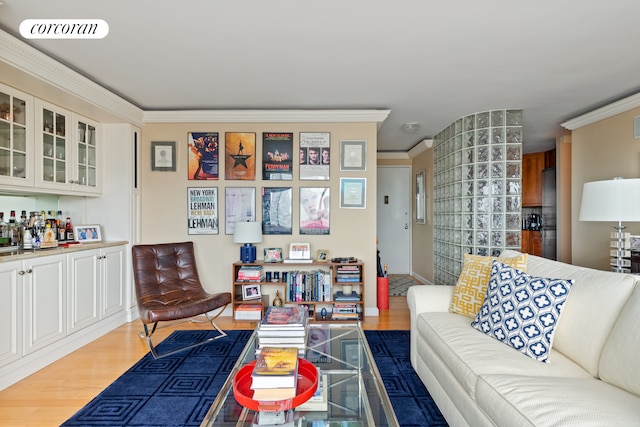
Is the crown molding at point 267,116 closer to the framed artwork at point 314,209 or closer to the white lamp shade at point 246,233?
the framed artwork at point 314,209

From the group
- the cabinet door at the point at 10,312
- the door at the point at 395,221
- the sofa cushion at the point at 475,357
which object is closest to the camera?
the sofa cushion at the point at 475,357

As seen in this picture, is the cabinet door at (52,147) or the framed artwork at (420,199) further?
the framed artwork at (420,199)

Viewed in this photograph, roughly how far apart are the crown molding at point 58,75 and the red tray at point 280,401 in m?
2.40

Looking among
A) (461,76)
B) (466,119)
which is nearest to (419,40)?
(461,76)

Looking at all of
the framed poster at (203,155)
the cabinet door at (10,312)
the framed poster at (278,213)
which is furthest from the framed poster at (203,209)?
the cabinet door at (10,312)

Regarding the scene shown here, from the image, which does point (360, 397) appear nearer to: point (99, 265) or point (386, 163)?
point (99, 265)

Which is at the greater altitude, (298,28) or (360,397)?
(298,28)

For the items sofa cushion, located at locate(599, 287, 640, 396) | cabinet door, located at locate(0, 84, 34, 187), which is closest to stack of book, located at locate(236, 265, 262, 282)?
cabinet door, located at locate(0, 84, 34, 187)

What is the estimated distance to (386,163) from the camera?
6039 mm

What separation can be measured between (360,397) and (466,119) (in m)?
3.40

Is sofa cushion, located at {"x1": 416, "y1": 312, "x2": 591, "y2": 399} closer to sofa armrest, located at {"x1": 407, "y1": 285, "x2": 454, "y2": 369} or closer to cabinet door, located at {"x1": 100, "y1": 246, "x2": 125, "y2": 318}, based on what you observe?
sofa armrest, located at {"x1": 407, "y1": 285, "x2": 454, "y2": 369}

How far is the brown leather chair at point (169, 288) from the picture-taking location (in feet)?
8.66

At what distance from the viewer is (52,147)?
9.27 ft

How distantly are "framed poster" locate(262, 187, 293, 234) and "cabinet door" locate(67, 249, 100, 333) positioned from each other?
1.60 metres
